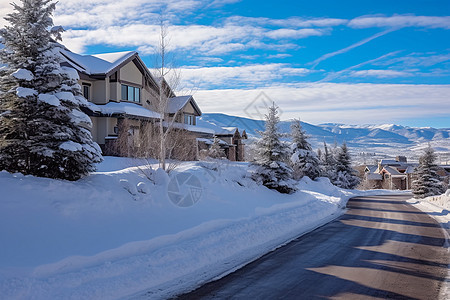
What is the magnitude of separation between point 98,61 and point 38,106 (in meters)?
17.8

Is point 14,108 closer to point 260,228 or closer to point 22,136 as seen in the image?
point 22,136

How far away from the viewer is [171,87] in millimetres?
17266

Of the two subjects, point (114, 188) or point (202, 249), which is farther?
point (114, 188)

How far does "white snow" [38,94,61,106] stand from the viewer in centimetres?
1044

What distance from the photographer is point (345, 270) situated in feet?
27.2

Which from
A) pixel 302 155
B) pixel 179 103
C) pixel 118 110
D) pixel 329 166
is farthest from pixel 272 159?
pixel 329 166

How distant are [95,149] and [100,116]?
1357cm

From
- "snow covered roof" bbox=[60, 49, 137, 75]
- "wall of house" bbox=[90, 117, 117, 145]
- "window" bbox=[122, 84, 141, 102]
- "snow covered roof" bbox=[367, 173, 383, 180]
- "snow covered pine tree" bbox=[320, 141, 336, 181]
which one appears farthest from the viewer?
"snow covered roof" bbox=[367, 173, 383, 180]

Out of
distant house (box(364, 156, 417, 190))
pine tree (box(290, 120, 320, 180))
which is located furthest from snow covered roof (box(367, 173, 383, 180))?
pine tree (box(290, 120, 320, 180))

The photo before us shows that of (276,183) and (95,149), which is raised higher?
(95,149)

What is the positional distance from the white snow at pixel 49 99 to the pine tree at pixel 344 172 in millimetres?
41151

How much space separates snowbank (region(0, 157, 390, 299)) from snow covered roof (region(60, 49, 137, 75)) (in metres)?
13.5

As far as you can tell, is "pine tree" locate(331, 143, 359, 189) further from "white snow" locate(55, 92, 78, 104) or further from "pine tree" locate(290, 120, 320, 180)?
"white snow" locate(55, 92, 78, 104)

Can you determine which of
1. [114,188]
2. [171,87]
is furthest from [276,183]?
[114,188]
